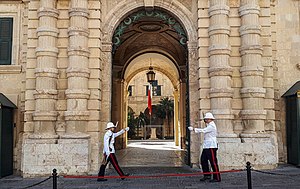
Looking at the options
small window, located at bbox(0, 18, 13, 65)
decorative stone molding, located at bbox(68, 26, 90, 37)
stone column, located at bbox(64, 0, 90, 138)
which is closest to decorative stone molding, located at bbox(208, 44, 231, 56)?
stone column, located at bbox(64, 0, 90, 138)

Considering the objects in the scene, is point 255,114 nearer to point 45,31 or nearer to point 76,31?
point 76,31

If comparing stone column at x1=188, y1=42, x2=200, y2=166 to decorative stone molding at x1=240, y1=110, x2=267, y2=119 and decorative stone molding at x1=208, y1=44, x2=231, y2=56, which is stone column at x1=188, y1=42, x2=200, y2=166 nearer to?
decorative stone molding at x1=208, y1=44, x2=231, y2=56

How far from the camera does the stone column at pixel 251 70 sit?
1013cm

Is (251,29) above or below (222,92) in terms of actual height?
above

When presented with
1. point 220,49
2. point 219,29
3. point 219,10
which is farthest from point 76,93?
point 219,10

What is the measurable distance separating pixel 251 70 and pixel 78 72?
5391mm

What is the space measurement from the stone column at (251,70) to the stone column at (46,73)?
5.94 m

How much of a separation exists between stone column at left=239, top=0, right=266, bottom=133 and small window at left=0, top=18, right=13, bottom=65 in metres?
7.90

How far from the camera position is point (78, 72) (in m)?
10.1

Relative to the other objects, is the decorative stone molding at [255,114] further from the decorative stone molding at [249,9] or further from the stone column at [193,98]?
the decorative stone molding at [249,9]

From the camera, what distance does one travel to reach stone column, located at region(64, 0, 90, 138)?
32.8ft

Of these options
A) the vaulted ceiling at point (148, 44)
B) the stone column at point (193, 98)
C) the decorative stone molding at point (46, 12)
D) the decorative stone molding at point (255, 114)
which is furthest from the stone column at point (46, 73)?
the decorative stone molding at point (255, 114)

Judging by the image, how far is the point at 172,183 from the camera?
830 cm

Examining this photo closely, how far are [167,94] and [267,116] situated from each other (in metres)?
40.4
